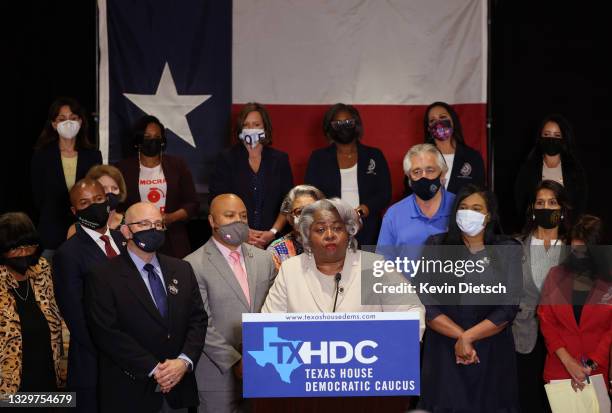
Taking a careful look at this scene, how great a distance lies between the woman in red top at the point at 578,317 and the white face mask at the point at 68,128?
122 inches

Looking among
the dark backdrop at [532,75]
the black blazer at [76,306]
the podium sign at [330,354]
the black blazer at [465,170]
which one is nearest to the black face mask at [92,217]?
the black blazer at [76,306]

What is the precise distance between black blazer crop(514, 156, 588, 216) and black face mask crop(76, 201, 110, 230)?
272 cm

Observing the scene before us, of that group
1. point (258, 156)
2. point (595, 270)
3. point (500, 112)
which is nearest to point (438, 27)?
point (500, 112)

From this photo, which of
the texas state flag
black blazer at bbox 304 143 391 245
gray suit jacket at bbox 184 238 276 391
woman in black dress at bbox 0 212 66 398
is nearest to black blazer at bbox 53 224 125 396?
woman in black dress at bbox 0 212 66 398

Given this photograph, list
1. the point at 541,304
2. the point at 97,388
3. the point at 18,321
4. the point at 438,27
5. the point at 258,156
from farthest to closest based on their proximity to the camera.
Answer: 1. the point at 438,27
2. the point at 258,156
3. the point at 541,304
4. the point at 18,321
5. the point at 97,388

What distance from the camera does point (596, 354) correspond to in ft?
17.7

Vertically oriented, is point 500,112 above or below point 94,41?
below

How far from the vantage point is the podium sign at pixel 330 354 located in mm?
4164

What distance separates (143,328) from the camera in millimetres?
4742

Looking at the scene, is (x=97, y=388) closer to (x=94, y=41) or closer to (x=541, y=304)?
(x=541, y=304)

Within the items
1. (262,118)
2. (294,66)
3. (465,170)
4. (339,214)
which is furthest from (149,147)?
(339,214)

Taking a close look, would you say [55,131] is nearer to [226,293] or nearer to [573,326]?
[226,293]

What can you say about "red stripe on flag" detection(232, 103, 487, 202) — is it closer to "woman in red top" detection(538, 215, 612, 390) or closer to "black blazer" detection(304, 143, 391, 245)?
"black blazer" detection(304, 143, 391, 245)

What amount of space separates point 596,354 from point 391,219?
132 cm
